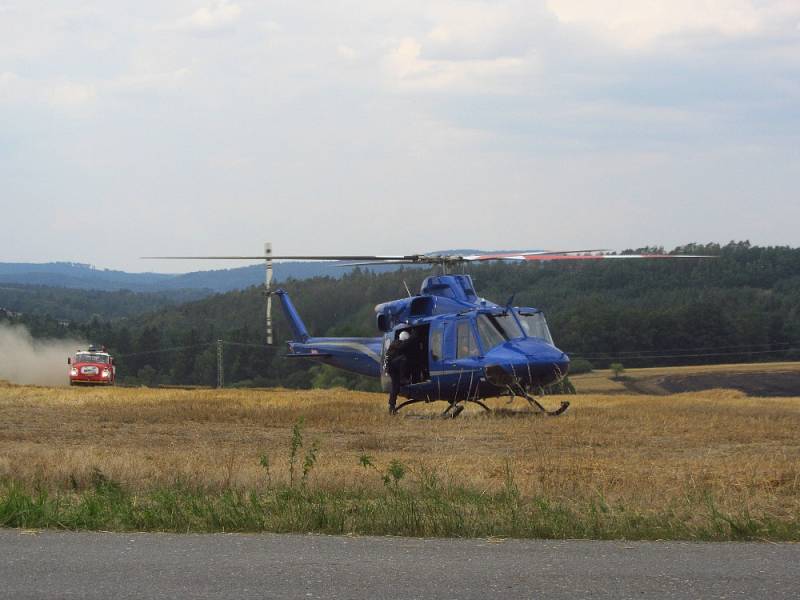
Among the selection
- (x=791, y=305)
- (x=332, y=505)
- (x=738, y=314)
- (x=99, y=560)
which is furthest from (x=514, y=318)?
(x=791, y=305)

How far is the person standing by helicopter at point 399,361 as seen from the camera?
80.2 ft

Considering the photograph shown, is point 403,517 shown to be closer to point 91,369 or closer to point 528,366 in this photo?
point 528,366

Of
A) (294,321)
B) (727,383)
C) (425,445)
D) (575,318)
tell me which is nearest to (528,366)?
(425,445)

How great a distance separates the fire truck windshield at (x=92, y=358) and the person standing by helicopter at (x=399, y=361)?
27201mm

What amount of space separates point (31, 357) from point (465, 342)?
54.6 m

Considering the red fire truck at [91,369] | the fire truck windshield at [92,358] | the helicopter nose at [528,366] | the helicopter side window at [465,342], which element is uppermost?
the helicopter side window at [465,342]

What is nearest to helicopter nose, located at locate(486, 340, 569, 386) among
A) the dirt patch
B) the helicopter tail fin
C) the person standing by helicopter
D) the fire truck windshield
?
the person standing by helicopter

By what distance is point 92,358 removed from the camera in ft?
161

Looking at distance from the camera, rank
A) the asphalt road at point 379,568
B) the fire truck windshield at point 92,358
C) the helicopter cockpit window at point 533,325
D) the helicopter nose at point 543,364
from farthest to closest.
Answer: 1. the fire truck windshield at point 92,358
2. the helicopter cockpit window at point 533,325
3. the helicopter nose at point 543,364
4. the asphalt road at point 379,568

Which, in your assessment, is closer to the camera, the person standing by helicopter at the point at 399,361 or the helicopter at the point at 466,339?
the helicopter at the point at 466,339

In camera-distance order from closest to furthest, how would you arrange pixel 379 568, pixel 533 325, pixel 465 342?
pixel 379 568 < pixel 465 342 < pixel 533 325

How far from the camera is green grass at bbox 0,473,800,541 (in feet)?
27.9

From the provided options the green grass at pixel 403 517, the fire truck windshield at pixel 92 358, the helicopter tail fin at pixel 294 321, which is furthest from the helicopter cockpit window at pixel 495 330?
the fire truck windshield at pixel 92 358

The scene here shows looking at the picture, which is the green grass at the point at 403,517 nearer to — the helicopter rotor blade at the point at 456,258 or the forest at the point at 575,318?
the helicopter rotor blade at the point at 456,258
